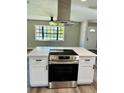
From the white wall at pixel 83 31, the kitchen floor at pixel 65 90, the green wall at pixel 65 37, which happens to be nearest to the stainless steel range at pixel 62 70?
the kitchen floor at pixel 65 90

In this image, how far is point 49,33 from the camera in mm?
8680

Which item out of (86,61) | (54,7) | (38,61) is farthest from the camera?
(54,7)

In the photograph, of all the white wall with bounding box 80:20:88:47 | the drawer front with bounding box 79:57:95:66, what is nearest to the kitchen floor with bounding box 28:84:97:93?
the drawer front with bounding box 79:57:95:66

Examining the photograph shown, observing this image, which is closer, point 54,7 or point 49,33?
point 54,7

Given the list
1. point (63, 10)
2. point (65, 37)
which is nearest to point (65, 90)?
point (63, 10)

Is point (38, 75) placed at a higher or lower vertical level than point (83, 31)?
lower

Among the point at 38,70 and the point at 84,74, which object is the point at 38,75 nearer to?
the point at 38,70

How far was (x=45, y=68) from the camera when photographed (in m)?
2.81

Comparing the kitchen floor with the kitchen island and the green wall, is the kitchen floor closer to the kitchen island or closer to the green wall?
the kitchen island

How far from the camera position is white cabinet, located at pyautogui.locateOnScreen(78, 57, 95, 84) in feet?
9.75

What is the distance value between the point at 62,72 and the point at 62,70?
2.2 inches

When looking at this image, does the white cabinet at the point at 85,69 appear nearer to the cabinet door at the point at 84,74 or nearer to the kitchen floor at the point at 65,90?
the cabinet door at the point at 84,74
